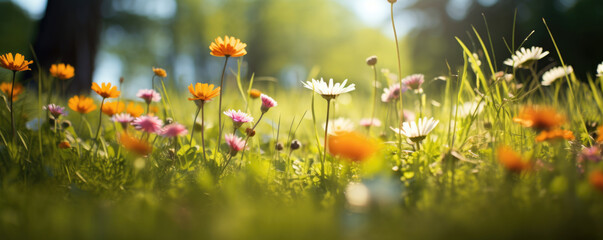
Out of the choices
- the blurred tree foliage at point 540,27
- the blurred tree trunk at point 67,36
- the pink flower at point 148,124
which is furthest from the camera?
the blurred tree foliage at point 540,27

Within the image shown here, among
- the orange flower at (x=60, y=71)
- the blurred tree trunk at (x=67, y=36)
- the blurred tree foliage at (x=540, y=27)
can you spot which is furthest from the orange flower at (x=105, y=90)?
the blurred tree foliage at (x=540, y=27)

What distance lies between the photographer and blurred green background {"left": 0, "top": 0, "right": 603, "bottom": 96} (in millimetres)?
3896

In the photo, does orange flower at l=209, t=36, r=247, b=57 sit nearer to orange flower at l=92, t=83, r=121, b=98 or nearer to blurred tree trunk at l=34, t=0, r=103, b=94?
orange flower at l=92, t=83, r=121, b=98

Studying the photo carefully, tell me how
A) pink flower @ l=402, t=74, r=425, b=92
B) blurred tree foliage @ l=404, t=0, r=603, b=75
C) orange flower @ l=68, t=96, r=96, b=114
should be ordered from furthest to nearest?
blurred tree foliage @ l=404, t=0, r=603, b=75 < pink flower @ l=402, t=74, r=425, b=92 < orange flower @ l=68, t=96, r=96, b=114

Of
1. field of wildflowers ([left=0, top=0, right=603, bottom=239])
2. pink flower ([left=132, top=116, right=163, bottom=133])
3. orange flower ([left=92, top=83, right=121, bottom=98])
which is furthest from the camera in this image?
orange flower ([left=92, top=83, right=121, bottom=98])

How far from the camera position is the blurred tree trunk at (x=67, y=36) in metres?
3.68

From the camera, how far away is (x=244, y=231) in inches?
24.6

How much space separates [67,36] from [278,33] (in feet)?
44.4

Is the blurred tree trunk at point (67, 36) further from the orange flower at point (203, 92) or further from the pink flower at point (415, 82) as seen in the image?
the pink flower at point (415, 82)

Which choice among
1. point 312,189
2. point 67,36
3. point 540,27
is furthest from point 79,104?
point 540,27

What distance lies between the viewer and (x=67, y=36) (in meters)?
3.73

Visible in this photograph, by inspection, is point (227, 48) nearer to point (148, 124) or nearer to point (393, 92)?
point (148, 124)

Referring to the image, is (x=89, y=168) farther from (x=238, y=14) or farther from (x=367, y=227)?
(x=238, y=14)

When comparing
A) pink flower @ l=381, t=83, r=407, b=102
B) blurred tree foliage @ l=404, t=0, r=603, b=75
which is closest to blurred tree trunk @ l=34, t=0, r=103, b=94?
pink flower @ l=381, t=83, r=407, b=102
